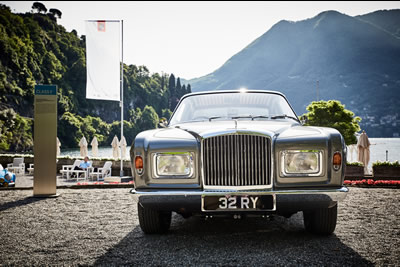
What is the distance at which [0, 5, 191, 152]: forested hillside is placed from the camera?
229ft

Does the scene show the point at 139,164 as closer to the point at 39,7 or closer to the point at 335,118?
the point at 335,118

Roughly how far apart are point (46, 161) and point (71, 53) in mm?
109987

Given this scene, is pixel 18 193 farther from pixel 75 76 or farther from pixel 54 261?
pixel 75 76

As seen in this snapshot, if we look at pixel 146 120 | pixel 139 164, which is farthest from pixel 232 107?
pixel 146 120

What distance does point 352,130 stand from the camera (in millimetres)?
29328

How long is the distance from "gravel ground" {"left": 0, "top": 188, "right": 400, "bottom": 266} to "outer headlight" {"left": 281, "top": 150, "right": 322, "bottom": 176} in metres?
0.76

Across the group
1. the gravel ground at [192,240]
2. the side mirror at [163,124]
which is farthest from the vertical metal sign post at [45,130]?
the side mirror at [163,124]

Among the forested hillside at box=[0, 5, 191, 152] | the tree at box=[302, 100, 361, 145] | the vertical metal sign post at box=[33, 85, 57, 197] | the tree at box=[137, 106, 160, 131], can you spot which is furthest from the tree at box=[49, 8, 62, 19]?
the vertical metal sign post at box=[33, 85, 57, 197]

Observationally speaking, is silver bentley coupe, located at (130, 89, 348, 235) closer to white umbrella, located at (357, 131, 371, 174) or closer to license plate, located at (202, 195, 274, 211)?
license plate, located at (202, 195, 274, 211)

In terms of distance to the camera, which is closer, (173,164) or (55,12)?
(173,164)

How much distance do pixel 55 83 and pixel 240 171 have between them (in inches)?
3755

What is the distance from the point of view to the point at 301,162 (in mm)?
3523

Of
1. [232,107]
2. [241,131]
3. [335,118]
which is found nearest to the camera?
[241,131]

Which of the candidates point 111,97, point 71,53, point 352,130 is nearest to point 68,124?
point 71,53
